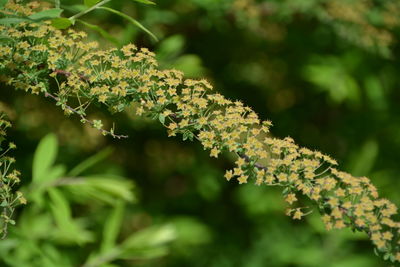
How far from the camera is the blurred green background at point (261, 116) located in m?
2.65

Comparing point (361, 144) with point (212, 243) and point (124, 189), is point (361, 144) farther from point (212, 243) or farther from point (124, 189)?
point (124, 189)

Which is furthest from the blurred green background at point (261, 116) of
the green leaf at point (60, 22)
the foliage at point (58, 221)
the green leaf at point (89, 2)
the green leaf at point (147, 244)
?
the green leaf at point (60, 22)

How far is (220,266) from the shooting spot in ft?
10.8

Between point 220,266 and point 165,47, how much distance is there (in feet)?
4.81

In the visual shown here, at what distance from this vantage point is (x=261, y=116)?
322 cm

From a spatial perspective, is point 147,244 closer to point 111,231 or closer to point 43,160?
point 111,231

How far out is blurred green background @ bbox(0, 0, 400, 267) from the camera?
265 centimetres

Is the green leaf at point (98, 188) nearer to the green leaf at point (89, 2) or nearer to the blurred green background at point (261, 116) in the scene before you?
the blurred green background at point (261, 116)

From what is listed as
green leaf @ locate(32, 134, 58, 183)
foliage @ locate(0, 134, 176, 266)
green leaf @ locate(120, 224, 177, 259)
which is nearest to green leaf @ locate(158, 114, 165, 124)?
foliage @ locate(0, 134, 176, 266)

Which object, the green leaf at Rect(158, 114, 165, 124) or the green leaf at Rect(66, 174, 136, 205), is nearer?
the green leaf at Rect(158, 114, 165, 124)

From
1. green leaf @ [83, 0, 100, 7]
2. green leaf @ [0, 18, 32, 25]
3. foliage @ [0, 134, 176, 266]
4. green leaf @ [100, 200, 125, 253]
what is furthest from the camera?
green leaf @ [100, 200, 125, 253]

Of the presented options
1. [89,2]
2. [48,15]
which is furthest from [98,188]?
[48,15]

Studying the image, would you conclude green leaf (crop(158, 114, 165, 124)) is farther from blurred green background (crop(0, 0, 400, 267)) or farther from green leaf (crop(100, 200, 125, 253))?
blurred green background (crop(0, 0, 400, 267))

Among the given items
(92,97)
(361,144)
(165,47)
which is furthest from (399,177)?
(92,97)
